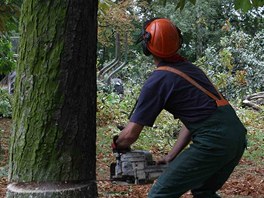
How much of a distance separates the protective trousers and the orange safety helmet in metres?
0.48

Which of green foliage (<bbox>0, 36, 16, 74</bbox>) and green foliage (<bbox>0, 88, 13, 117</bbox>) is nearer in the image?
green foliage (<bbox>0, 36, 16, 74</bbox>)

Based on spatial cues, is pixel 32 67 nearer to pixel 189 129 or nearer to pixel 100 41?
pixel 189 129

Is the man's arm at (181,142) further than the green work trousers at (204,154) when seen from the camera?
Yes

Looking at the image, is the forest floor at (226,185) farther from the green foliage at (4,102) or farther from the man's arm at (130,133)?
the green foliage at (4,102)

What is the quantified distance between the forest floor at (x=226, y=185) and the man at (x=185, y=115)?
154 centimetres

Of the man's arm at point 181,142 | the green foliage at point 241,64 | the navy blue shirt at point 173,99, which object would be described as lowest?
the man's arm at point 181,142

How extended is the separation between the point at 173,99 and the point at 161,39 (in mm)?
408

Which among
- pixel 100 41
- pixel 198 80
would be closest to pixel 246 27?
pixel 100 41

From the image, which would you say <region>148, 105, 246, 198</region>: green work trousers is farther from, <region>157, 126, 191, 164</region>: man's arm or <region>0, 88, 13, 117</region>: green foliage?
Result: <region>0, 88, 13, 117</region>: green foliage

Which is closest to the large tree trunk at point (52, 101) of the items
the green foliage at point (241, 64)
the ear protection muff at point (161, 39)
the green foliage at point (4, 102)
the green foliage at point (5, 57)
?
the ear protection muff at point (161, 39)

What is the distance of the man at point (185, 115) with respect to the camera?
10.5 ft

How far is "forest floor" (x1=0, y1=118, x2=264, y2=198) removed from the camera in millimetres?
6238

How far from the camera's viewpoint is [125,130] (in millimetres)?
3236

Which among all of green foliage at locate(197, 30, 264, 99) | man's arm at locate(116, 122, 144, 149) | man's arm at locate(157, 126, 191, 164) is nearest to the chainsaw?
man's arm at locate(157, 126, 191, 164)
